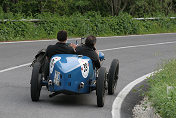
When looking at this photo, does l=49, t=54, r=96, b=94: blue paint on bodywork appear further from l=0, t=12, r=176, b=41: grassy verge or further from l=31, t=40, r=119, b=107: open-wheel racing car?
l=0, t=12, r=176, b=41: grassy verge

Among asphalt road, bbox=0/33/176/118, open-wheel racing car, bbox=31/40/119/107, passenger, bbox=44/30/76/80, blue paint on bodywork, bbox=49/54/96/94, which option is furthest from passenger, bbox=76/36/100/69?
asphalt road, bbox=0/33/176/118

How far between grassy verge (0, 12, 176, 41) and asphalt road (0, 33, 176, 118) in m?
2.09

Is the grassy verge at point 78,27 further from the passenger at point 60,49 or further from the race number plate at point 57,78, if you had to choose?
the race number plate at point 57,78

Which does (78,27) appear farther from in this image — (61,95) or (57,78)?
(57,78)

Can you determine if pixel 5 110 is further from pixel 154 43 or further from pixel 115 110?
pixel 154 43

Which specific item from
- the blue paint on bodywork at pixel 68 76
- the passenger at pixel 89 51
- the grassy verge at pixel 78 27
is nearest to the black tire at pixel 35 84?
the blue paint on bodywork at pixel 68 76

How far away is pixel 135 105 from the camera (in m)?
10.6

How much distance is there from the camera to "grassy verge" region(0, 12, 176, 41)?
23.4 meters

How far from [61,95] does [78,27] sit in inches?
637

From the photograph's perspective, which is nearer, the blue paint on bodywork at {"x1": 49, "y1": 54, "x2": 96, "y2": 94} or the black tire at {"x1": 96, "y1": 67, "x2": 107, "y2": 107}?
the blue paint on bodywork at {"x1": 49, "y1": 54, "x2": 96, "y2": 94}

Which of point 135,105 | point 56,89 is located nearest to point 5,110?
point 56,89

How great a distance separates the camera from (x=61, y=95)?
1098 cm

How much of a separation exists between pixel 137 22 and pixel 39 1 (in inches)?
272

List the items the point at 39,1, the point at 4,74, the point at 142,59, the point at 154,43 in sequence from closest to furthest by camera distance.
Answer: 1. the point at 4,74
2. the point at 142,59
3. the point at 154,43
4. the point at 39,1
